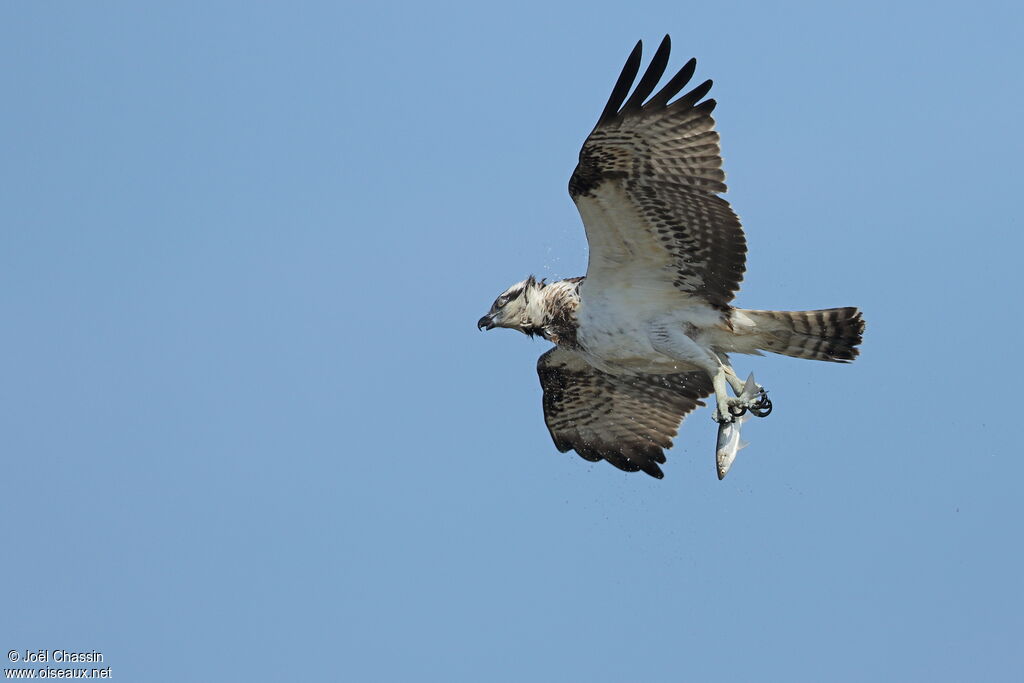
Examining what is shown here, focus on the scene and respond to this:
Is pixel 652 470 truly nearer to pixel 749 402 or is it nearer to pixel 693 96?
pixel 749 402

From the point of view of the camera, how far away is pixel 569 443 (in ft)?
43.7

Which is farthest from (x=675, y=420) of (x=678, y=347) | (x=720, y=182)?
(x=720, y=182)

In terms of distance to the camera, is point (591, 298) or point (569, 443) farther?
point (569, 443)

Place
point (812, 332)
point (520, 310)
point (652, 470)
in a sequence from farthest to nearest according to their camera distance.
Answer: point (652, 470), point (520, 310), point (812, 332)

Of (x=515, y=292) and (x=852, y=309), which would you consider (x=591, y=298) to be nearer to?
(x=515, y=292)

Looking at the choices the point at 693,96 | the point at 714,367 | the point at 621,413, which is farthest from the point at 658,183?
the point at 621,413

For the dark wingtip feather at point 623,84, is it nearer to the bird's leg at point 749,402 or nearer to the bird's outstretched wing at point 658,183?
the bird's outstretched wing at point 658,183

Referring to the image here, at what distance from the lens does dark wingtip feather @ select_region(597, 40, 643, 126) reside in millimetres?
10727

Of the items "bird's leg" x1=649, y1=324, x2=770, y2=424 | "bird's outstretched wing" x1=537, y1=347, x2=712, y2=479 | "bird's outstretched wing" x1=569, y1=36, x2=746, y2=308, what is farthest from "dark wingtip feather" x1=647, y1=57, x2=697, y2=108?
"bird's outstretched wing" x1=537, y1=347, x2=712, y2=479

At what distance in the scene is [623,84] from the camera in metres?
10.8

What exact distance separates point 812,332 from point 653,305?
3.93 ft

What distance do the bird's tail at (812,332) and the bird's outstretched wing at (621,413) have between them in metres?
1.42

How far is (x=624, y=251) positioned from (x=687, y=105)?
47.6 inches

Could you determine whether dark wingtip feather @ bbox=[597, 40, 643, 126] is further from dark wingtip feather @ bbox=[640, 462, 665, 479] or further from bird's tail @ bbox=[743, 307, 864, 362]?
dark wingtip feather @ bbox=[640, 462, 665, 479]
